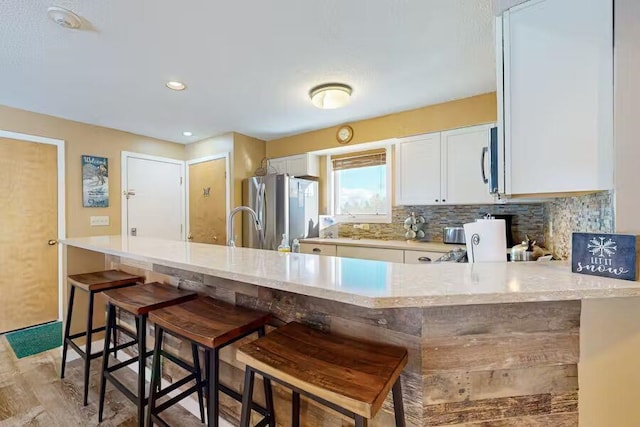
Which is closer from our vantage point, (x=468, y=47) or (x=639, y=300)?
(x=639, y=300)

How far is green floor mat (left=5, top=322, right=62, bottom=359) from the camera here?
2.52 meters

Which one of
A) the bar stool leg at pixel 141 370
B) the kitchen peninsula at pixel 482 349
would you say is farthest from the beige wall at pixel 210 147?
the kitchen peninsula at pixel 482 349

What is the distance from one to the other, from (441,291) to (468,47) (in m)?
1.84

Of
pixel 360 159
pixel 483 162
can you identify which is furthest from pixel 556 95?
pixel 360 159

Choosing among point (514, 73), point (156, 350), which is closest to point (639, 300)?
point (514, 73)

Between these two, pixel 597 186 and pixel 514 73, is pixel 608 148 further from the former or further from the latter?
pixel 514 73

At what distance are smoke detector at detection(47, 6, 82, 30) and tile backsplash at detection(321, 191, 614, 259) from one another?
8.60 ft

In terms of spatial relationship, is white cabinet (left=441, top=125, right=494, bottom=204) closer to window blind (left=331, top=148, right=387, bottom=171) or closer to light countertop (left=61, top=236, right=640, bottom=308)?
window blind (left=331, top=148, right=387, bottom=171)

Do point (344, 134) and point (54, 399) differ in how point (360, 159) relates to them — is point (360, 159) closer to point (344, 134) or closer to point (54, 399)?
point (344, 134)

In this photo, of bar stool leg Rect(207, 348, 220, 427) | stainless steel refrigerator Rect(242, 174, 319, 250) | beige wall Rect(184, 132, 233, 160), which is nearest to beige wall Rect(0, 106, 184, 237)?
beige wall Rect(184, 132, 233, 160)

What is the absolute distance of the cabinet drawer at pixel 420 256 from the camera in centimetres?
270

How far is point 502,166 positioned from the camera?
118cm

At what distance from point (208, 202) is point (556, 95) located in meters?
4.01

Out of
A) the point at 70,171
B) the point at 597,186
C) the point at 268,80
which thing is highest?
the point at 268,80
